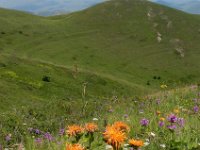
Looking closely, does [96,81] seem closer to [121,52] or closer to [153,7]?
[121,52]

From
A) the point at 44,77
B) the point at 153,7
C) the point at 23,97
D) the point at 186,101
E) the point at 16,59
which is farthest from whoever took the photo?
the point at 153,7

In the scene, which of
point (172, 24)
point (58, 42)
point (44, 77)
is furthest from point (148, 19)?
point (44, 77)

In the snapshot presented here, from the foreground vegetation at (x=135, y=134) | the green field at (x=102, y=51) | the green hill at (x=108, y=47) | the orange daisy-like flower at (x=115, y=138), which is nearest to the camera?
the orange daisy-like flower at (x=115, y=138)

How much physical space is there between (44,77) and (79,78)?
19.2ft

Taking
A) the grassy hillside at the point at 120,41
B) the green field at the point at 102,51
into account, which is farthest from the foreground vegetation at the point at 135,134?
the grassy hillside at the point at 120,41

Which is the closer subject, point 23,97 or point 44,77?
point 23,97

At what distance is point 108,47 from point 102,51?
14.3 feet

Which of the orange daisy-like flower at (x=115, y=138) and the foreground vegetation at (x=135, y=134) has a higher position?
the orange daisy-like flower at (x=115, y=138)

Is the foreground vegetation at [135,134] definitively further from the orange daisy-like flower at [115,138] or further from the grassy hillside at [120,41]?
the grassy hillside at [120,41]

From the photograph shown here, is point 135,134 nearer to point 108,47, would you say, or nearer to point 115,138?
point 115,138

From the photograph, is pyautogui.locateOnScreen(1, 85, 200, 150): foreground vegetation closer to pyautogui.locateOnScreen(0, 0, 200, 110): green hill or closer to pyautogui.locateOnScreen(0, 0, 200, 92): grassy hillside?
pyautogui.locateOnScreen(0, 0, 200, 110): green hill

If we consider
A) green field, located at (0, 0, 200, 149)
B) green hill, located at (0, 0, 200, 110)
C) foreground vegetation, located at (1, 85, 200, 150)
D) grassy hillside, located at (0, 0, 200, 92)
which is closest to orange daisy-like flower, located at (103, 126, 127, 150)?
foreground vegetation, located at (1, 85, 200, 150)

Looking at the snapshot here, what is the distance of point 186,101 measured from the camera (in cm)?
1233

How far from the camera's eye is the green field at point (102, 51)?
44625 millimetres
